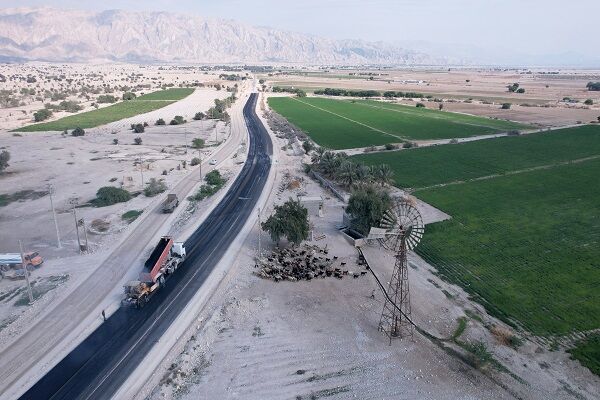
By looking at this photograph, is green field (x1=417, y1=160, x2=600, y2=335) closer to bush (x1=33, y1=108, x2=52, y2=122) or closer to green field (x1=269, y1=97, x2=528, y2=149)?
green field (x1=269, y1=97, x2=528, y2=149)

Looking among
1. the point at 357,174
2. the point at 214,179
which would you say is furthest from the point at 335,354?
the point at 214,179

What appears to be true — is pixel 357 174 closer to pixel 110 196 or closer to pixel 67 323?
pixel 110 196

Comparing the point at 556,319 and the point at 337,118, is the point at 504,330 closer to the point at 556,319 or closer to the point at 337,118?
the point at 556,319

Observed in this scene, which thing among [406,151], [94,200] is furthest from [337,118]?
[94,200]

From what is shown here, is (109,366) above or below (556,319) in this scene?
below

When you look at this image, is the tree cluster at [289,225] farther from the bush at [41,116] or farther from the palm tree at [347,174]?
the bush at [41,116]
